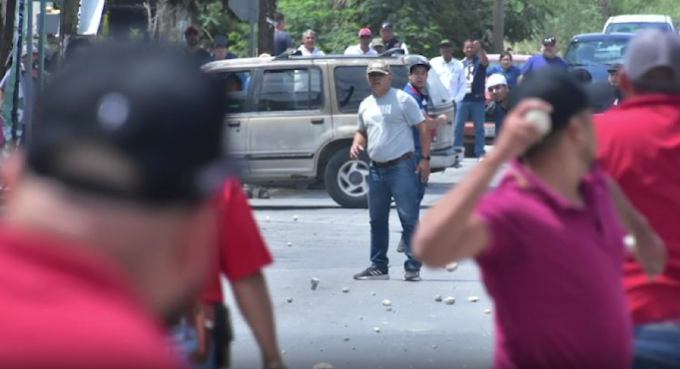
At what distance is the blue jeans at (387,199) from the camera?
39.1 feet

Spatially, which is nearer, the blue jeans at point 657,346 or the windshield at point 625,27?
the blue jeans at point 657,346

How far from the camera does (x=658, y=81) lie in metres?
4.74

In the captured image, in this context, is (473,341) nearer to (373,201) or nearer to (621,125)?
(373,201)

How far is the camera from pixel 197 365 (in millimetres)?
4051

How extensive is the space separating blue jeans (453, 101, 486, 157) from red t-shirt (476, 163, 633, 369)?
18778mm

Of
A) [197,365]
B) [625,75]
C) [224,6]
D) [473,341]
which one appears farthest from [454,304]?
[224,6]

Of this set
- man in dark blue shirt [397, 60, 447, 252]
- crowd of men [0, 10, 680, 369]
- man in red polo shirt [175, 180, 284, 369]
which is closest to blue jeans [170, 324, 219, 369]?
crowd of men [0, 10, 680, 369]

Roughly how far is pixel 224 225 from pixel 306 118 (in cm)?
1328

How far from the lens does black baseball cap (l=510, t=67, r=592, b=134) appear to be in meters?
3.86

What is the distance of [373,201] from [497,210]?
8.31m

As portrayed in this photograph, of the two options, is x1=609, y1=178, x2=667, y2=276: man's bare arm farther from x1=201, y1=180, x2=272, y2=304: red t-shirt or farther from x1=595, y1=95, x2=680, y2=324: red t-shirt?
x1=201, y1=180, x2=272, y2=304: red t-shirt

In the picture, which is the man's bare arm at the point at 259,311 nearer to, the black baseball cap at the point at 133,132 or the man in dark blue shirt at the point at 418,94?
the black baseball cap at the point at 133,132

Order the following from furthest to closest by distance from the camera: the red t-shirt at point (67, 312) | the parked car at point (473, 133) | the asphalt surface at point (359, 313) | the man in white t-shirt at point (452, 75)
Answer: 1. the parked car at point (473, 133)
2. the man in white t-shirt at point (452, 75)
3. the asphalt surface at point (359, 313)
4. the red t-shirt at point (67, 312)

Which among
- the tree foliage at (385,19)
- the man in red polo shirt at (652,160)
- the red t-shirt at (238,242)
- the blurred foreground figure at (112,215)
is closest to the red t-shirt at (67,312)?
the blurred foreground figure at (112,215)
